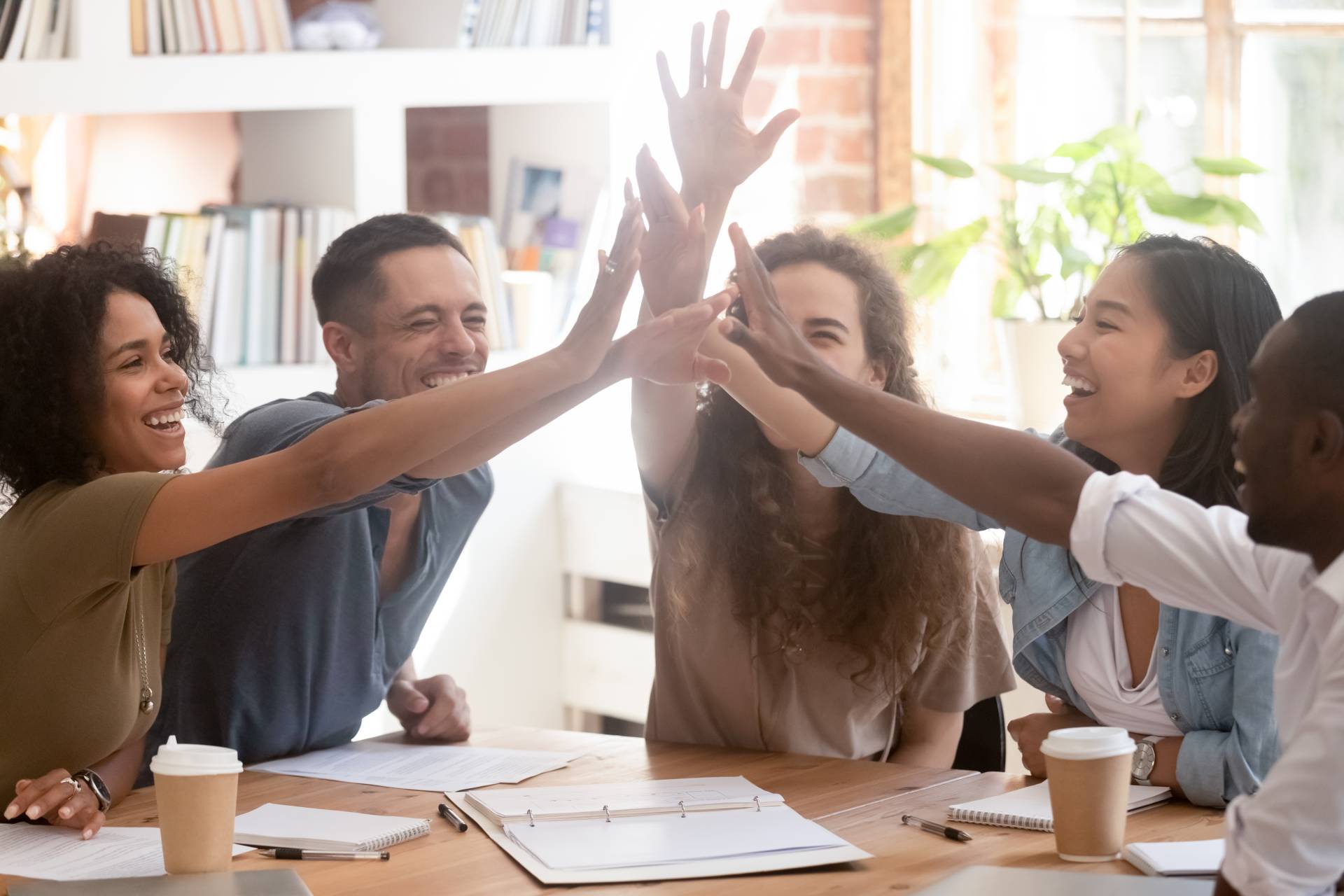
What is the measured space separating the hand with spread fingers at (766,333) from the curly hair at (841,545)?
478 mm

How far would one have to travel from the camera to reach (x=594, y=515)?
11.2 ft

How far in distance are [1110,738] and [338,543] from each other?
1.02 metres

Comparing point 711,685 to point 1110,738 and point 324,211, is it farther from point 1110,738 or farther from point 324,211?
point 324,211

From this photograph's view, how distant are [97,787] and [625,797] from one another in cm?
55

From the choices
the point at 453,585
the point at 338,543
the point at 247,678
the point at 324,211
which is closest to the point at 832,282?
the point at 338,543

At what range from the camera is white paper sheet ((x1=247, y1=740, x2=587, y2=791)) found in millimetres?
1781

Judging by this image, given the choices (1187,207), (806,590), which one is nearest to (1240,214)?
(1187,207)

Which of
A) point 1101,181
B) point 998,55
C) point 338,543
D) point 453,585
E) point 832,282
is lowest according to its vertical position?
point 453,585

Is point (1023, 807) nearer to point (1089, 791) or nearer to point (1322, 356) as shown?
point (1089, 791)

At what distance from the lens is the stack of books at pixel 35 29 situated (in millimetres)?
2748

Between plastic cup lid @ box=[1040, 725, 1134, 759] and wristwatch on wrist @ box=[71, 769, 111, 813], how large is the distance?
959 mm

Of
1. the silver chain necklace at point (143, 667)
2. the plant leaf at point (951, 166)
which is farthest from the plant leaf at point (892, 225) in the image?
the silver chain necklace at point (143, 667)

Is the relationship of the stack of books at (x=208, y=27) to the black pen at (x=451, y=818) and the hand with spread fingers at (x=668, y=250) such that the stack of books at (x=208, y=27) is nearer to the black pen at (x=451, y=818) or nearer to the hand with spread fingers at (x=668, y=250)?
the hand with spread fingers at (x=668, y=250)

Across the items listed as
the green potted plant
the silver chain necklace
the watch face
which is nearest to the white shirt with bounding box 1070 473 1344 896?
the watch face
